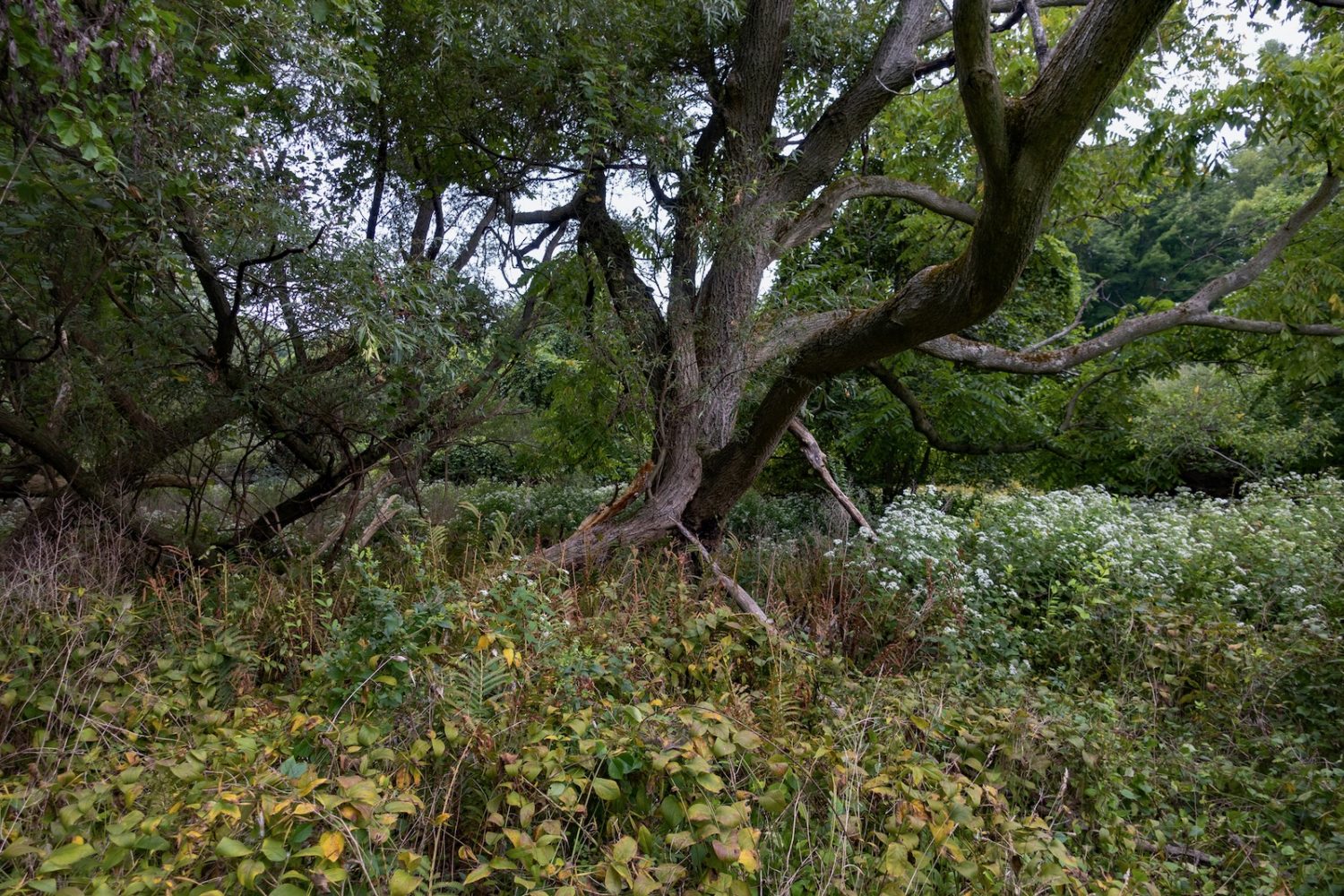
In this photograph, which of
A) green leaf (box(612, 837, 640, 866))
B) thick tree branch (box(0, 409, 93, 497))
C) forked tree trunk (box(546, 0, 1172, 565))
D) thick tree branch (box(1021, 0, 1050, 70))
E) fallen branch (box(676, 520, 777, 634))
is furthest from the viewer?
forked tree trunk (box(546, 0, 1172, 565))

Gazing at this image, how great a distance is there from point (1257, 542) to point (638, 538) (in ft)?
15.8

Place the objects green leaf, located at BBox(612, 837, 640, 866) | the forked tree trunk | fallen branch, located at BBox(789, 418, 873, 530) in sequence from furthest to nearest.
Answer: fallen branch, located at BBox(789, 418, 873, 530) → the forked tree trunk → green leaf, located at BBox(612, 837, 640, 866)

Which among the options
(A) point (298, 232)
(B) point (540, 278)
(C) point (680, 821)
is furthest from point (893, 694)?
(B) point (540, 278)

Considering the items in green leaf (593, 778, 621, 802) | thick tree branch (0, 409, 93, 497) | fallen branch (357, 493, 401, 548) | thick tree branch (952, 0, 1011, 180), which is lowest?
green leaf (593, 778, 621, 802)

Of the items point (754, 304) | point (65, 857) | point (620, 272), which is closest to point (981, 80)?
point (754, 304)

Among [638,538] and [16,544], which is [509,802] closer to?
[638,538]

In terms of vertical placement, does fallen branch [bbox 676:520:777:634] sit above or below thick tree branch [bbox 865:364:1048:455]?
below

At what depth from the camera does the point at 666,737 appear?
234 centimetres

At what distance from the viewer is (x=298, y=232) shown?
3938 mm

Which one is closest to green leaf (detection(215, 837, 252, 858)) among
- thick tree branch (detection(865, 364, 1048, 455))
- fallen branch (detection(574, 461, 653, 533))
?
fallen branch (detection(574, 461, 653, 533))

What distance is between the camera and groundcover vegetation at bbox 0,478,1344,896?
73.4 inches

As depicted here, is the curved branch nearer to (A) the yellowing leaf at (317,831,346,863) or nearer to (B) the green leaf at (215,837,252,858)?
(A) the yellowing leaf at (317,831,346,863)

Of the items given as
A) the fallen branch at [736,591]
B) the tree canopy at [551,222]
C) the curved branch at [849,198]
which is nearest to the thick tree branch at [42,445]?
the tree canopy at [551,222]

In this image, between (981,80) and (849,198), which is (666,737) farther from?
(849,198)
